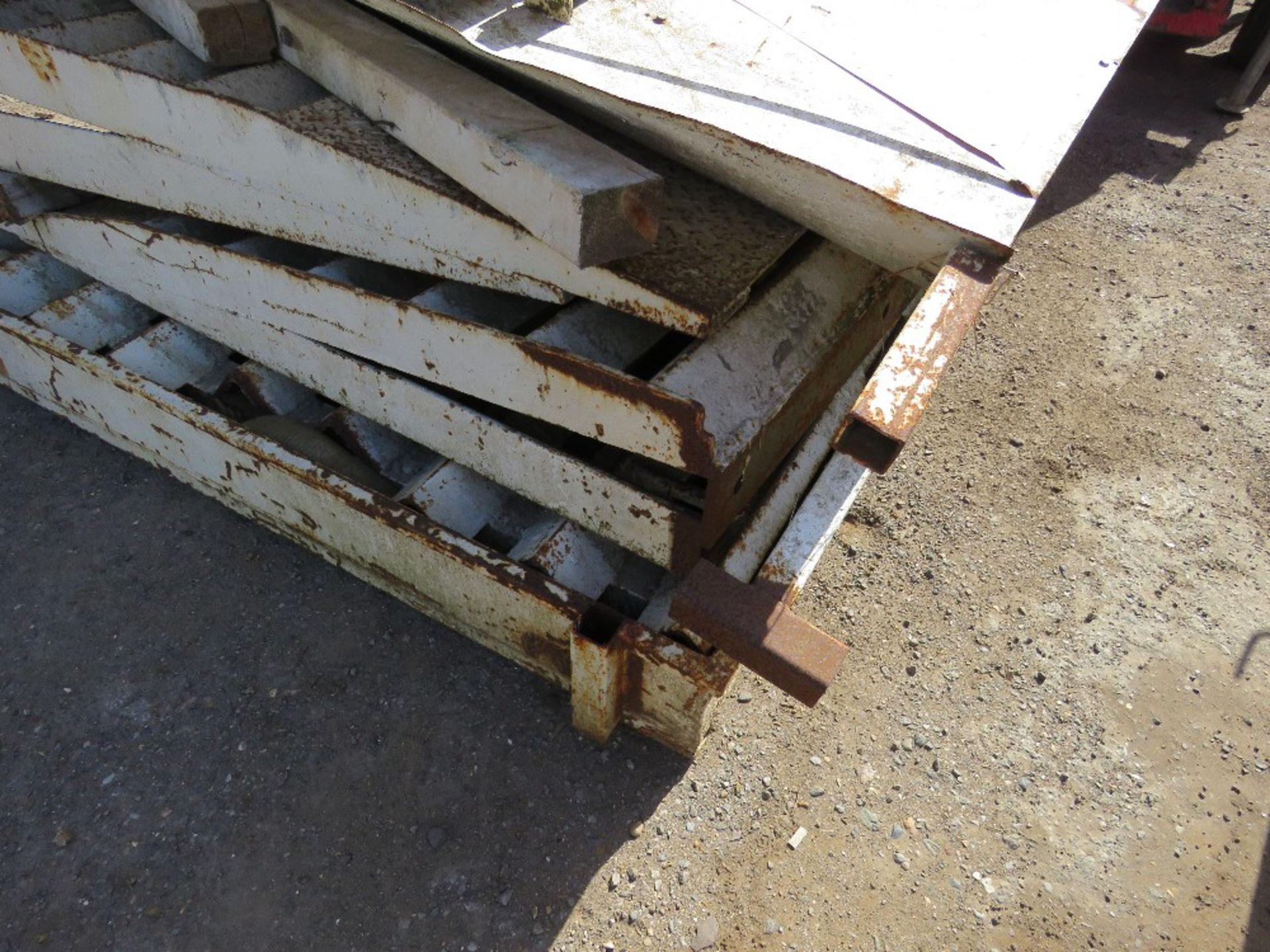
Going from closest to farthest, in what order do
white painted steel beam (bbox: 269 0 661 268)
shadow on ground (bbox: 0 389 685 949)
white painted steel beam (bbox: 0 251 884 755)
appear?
white painted steel beam (bbox: 269 0 661 268)
white painted steel beam (bbox: 0 251 884 755)
shadow on ground (bbox: 0 389 685 949)

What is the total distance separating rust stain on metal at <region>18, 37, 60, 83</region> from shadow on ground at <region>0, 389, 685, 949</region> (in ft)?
3.98

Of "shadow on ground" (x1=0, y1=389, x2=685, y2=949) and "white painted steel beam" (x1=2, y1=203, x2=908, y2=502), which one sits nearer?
"white painted steel beam" (x1=2, y1=203, x2=908, y2=502)

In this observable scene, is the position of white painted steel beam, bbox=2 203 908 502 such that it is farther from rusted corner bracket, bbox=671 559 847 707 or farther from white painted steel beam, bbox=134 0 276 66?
white painted steel beam, bbox=134 0 276 66

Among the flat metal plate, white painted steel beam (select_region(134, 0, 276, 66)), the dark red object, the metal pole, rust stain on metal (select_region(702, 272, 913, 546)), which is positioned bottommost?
rust stain on metal (select_region(702, 272, 913, 546))

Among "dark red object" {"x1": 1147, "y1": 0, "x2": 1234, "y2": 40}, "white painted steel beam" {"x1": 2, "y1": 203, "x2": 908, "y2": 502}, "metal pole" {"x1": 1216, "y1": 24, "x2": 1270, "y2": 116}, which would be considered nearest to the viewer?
"white painted steel beam" {"x1": 2, "y1": 203, "x2": 908, "y2": 502}

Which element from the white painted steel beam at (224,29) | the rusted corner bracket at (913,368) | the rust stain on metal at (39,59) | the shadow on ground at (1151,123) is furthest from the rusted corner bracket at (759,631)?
the shadow on ground at (1151,123)

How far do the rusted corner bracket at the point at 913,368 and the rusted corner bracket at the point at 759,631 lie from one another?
400mm

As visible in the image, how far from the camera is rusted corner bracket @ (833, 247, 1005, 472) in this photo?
3.59 feet

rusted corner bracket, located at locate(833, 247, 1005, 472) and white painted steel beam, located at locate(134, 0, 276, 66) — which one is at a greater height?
rusted corner bracket, located at locate(833, 247, 1005, 472)

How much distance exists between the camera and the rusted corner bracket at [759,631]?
1386mm

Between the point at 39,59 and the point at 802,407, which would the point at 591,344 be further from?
the point at 39,59

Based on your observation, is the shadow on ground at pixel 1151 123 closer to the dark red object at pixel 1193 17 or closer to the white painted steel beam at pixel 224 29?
the dark red object at pixel 1193 17

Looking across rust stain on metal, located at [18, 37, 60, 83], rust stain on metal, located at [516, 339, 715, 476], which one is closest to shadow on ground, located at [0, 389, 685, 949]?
rust stain on metal, located at [516, 339, 715, 476]

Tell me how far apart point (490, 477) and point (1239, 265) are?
372cm
